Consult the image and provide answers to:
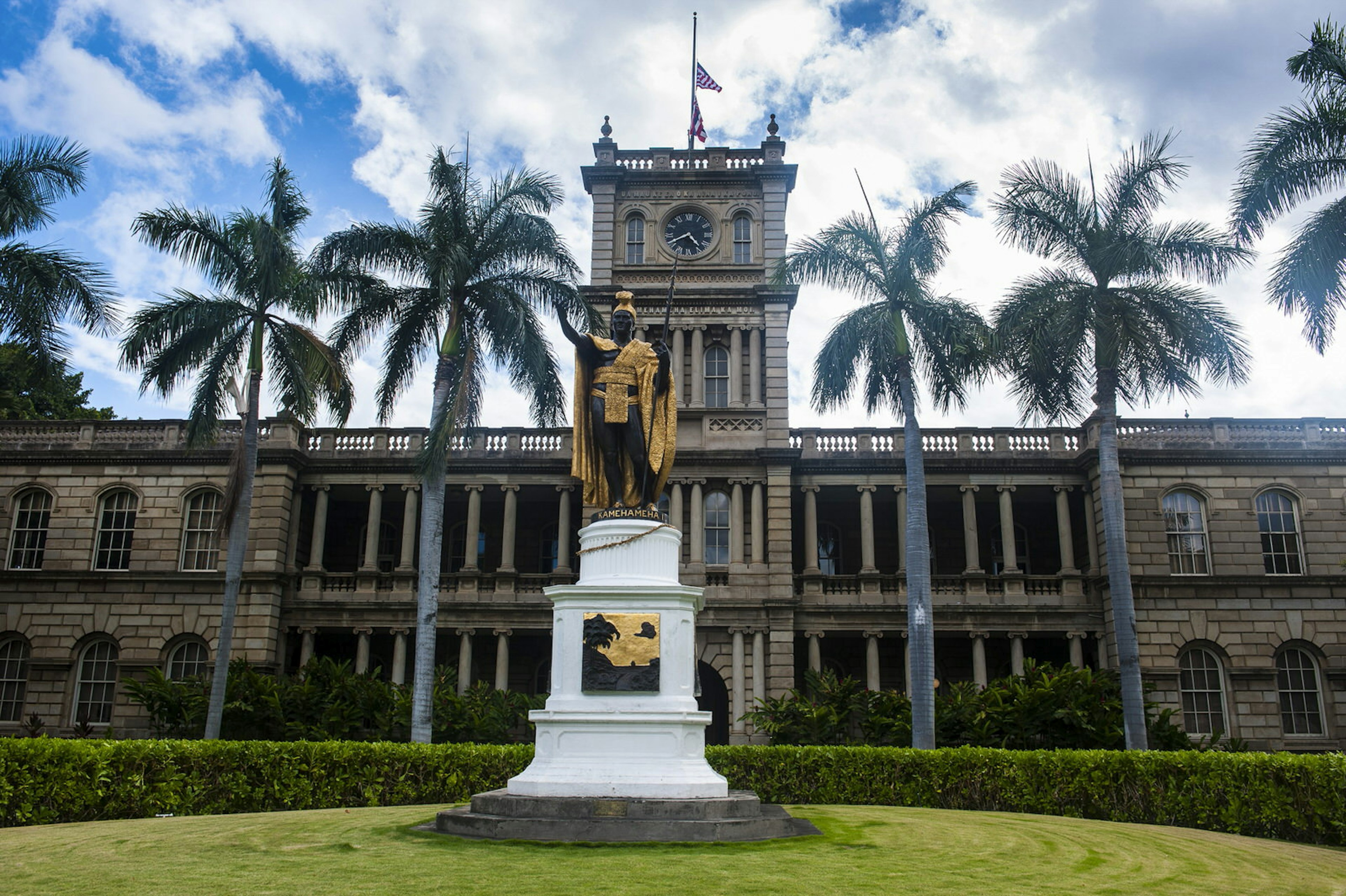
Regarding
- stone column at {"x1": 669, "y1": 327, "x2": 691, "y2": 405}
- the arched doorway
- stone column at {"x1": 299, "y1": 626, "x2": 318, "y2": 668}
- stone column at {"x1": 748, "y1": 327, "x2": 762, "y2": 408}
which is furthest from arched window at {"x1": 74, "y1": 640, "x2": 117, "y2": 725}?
stone column at {"x1": 748, "y1": 327, "x2": 762, "y2": 408}

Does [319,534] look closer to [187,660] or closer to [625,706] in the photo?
[187,660]

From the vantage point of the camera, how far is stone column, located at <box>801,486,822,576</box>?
29469 mm

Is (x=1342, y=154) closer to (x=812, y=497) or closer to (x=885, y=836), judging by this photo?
(x=885, y=836)

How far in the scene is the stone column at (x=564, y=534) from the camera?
97.1 feet

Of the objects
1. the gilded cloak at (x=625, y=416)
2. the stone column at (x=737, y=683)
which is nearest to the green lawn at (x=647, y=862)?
the gilded cloak at (x=625, y=416)

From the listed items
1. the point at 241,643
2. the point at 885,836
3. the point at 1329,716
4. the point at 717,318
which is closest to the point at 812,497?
the point at 717,318

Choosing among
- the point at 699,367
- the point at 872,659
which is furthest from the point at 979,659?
the point at 699,367

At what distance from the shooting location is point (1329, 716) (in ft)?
89.0

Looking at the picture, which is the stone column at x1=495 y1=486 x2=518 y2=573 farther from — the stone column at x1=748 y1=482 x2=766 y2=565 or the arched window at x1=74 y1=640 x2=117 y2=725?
the arched window at x1=74 y1=640 x2=117 y2=725

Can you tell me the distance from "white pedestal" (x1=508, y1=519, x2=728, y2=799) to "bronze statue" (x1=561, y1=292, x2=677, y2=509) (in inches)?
29.7

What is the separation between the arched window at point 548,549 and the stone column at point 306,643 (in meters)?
6.88

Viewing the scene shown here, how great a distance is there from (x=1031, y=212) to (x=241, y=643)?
23143mm

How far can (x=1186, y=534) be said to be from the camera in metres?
28.8

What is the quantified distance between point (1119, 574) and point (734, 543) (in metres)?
11.4
